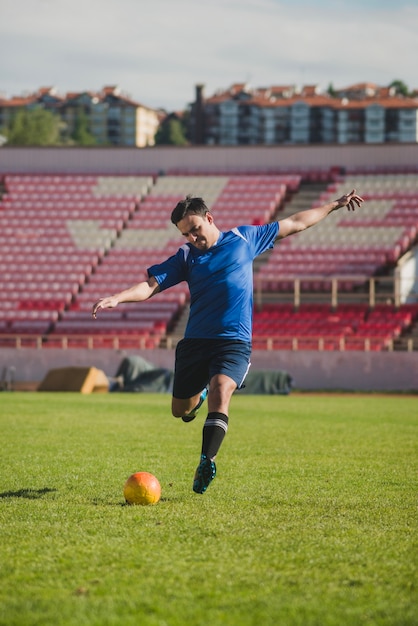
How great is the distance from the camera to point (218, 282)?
7.96 metres

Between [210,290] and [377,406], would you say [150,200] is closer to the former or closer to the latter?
[377,406]

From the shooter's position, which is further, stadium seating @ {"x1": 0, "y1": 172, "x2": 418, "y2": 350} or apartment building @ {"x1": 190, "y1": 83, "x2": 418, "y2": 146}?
apartment building @ {"x1": 190, "y1": 83, "x2": 418, "y2": 146}

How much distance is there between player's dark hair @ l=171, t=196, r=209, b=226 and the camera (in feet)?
25.5

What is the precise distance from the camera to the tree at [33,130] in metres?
114

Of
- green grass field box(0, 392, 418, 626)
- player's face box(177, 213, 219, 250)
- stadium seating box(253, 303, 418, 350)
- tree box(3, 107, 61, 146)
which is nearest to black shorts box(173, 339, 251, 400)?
player's face box(177, 213, 219, 250)

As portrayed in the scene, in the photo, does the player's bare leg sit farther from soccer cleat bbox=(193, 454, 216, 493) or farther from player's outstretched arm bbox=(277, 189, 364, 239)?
player's outstretched arm bbox=(277, 189, 364, 239)

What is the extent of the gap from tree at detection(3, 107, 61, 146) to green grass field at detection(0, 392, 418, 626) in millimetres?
104289

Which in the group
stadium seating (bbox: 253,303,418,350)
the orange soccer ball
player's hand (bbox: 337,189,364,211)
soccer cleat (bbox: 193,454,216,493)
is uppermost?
player's hand (bbox: 337,189,364,211)

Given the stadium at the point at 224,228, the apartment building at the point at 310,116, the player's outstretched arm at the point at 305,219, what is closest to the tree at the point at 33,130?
the apartment building at the point at 310,116

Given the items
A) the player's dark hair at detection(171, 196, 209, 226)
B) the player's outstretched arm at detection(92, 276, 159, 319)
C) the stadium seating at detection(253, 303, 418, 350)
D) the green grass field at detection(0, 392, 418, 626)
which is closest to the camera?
the green grass field at detection(0, 392, 418, 626)

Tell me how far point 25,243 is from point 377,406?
19461 millimetres

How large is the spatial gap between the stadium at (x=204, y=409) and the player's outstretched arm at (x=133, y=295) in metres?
1.46

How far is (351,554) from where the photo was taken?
563 centimetres

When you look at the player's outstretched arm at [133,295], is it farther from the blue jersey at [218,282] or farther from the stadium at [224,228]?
the stadium at [224,228]
